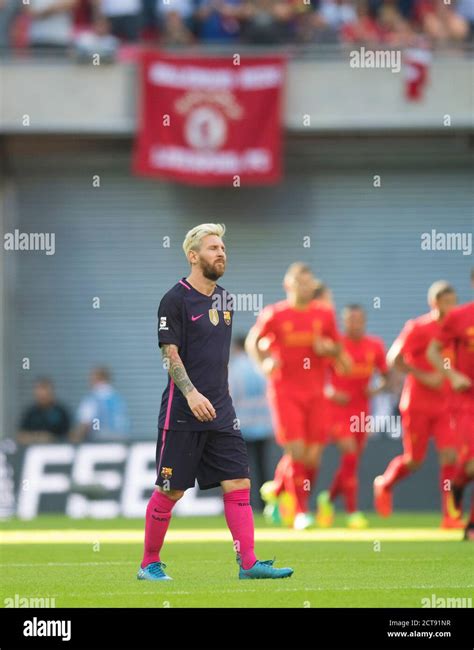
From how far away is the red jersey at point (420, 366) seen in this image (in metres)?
17.3

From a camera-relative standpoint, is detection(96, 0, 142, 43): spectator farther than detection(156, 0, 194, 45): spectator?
Yes

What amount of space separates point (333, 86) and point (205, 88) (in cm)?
200

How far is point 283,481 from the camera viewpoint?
60.2 feet

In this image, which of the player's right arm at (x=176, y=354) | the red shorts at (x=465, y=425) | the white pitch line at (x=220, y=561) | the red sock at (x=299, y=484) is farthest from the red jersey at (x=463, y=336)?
the player's right arm at (x=176, y=354)

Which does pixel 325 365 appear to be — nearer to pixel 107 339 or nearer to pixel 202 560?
pixel 202 560

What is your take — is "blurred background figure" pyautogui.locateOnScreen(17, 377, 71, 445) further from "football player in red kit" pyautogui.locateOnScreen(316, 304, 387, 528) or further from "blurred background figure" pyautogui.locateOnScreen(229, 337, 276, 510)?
"football player in red kit" pyautogui.locateOnScreen(316, 304, 387, 528)

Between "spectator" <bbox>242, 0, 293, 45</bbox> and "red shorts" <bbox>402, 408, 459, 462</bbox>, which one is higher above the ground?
"spectator" <bbox>242, 0, 293, 45</bbox>

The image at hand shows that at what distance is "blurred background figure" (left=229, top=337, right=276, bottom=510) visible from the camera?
22.0 m

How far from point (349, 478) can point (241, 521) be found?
29.2 ft

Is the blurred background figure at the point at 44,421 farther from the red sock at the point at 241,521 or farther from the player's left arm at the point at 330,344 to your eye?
the red sock at the point at 241,521

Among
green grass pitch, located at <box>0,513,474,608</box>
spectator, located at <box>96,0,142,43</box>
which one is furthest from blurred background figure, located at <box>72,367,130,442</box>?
green grass pitch, located at <box>0,513,474,608</box>
